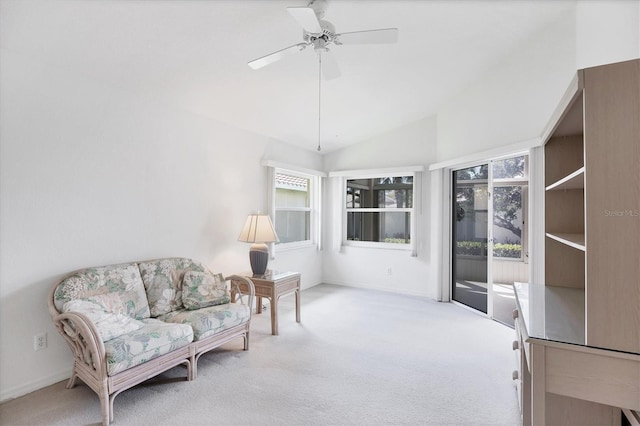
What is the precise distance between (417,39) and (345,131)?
7.16 ft

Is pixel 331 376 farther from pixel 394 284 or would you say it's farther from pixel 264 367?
pixel 394 284

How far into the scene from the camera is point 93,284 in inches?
96.5

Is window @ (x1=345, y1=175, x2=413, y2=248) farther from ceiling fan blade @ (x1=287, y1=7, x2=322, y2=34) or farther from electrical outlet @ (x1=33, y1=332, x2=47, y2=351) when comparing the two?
electrical outlet @ (x1=33, y1=332, x2=47, y2=351)

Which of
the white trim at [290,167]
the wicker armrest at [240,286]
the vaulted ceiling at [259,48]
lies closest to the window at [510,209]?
the vaulted ceiling at [259,48]

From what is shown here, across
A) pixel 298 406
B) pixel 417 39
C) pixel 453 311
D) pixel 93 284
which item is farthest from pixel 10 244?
pixel 453 311

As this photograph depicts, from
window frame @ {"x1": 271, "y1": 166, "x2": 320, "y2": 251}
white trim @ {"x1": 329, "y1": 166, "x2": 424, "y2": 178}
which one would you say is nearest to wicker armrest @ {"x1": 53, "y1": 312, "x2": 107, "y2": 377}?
window frame @ {"x1": 271, "y1": 166, "x2": 320, "y2": 251}

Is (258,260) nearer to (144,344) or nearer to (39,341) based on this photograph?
(144,344)

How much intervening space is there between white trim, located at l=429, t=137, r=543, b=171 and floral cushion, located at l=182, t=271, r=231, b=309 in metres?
3.34

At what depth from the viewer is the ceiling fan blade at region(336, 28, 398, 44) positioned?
208 cm

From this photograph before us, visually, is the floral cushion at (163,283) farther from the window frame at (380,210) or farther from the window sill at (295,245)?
the window frame at (380,210)

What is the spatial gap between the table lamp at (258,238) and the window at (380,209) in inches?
86.1

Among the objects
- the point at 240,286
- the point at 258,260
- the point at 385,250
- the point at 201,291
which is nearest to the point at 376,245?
the point at 385,250

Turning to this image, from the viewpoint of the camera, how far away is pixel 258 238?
379 centimetres

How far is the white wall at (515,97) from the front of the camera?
301 cm
